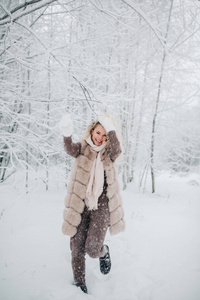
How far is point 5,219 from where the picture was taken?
330 cm

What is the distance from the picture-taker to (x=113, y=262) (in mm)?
2355

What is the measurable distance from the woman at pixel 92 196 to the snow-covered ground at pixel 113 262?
23 cm

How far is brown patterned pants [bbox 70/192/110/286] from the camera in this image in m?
1.82

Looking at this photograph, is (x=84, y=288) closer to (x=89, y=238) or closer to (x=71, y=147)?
(x=89, y=238)

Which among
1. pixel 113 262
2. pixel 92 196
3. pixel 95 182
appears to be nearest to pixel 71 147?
pixel 95 182

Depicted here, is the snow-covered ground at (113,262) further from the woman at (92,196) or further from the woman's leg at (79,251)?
the woman at (92,196)

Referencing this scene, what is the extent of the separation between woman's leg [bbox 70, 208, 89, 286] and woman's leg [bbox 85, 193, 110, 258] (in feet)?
0.24

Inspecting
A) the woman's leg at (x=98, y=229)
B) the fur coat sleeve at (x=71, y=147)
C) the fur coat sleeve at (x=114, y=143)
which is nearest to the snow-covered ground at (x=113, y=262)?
the woman's leg at (x=98, y=229)

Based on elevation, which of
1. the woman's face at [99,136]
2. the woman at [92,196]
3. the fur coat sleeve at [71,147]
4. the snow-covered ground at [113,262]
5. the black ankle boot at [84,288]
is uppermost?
the woman's face at [99,136]

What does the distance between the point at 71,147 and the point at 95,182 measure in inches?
17.6

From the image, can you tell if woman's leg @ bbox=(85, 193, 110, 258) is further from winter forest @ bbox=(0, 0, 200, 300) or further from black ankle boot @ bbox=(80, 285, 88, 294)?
winter forest @ bbox=(0, 0, 200, 300)

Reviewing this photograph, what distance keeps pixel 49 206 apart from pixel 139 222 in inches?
86.7

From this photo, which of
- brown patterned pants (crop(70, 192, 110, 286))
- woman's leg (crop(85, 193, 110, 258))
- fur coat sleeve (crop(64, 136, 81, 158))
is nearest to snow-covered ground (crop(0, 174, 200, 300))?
brown patterned pants (crop(70, 192, 110, 286))

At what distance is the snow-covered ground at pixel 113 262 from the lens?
6.07ft
